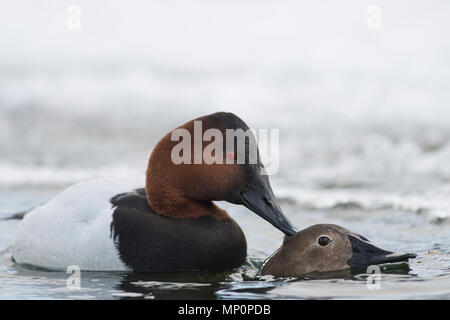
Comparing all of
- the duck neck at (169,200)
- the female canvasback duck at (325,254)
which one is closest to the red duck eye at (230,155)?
the duck neck at (169,200)

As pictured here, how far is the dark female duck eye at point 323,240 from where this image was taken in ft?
19.4

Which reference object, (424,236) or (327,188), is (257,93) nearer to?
(327,188)

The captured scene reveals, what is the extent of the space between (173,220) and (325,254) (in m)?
1.14

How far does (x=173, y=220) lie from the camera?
20.2ft

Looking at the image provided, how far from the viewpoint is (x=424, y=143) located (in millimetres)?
11375

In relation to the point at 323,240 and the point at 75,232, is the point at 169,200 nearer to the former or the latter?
the point at 75,232

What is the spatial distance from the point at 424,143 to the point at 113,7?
10.3m

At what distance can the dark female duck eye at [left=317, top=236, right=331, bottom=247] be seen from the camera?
5.90 metres

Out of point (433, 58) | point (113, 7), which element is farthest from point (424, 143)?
point (113, 7)

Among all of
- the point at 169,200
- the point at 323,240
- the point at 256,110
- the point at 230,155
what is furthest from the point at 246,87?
the point at 323,240

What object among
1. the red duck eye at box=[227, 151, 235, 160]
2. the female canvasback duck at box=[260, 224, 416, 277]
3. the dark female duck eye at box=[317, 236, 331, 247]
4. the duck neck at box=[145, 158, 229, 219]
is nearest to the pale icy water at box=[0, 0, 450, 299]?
the female canvasback duck at box=[260, 224, 416, 277]

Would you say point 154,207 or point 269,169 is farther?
point 269,169

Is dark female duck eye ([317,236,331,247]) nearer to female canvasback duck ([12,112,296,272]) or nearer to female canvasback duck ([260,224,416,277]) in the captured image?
female canvasback duck ([260,224,416,277])

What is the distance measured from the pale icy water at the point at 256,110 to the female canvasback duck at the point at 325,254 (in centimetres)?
20
